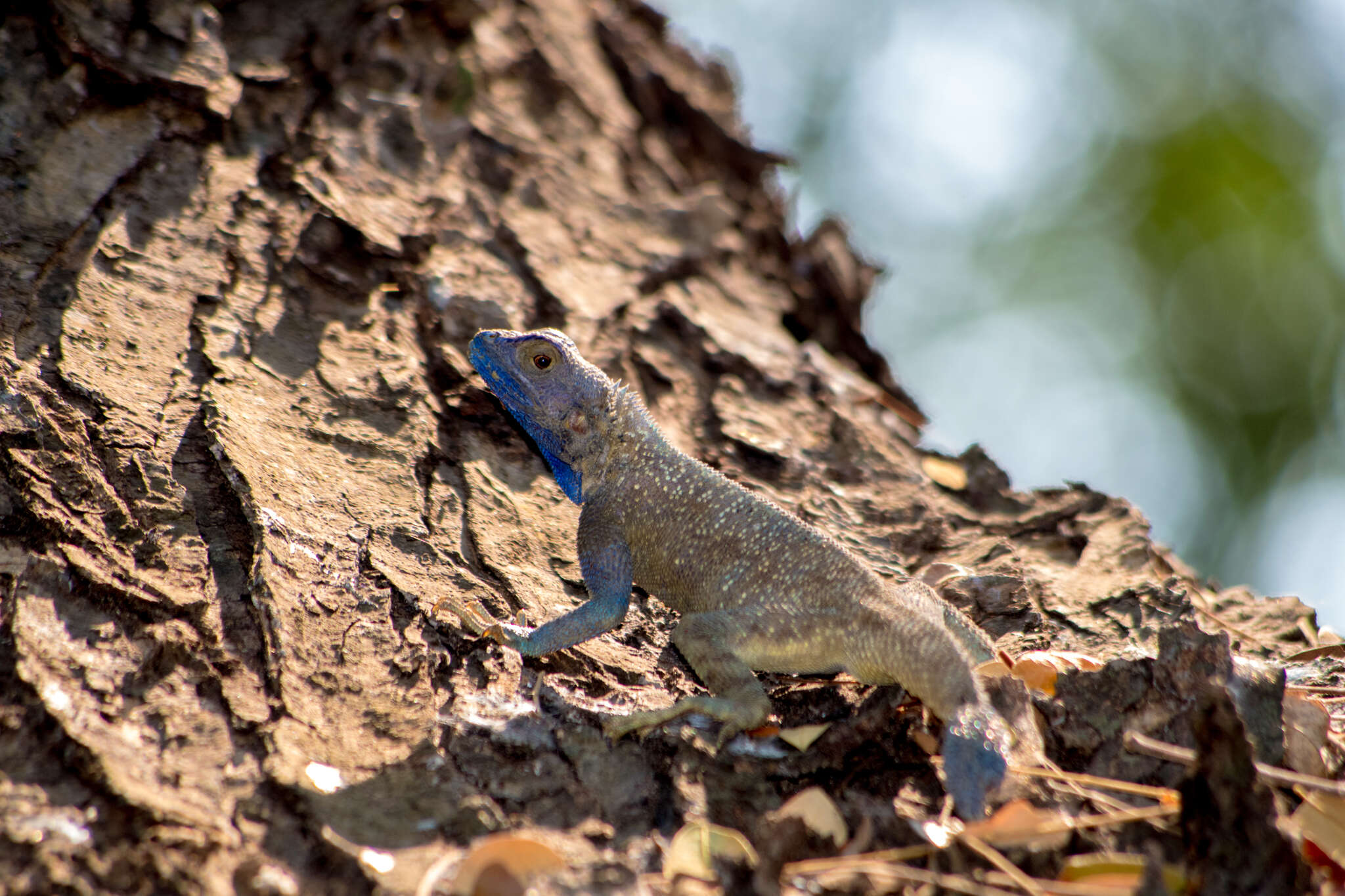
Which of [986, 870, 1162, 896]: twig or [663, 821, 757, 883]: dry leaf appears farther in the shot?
[663, 821, 757, 883]: dry leaf

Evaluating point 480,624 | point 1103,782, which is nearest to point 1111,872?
point 1103,782

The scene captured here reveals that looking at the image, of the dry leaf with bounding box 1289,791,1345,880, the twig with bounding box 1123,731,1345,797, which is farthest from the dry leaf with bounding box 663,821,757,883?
the dry leaf with bounding box 1289,791,1345,880

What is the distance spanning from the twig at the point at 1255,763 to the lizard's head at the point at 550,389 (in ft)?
7.07

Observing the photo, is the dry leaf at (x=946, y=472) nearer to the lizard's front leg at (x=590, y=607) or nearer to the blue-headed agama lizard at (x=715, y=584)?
the blue-headed agama lizard at (x=715, y=584)

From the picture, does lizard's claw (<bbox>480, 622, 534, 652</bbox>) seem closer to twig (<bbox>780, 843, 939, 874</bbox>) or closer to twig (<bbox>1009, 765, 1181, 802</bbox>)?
twig (<bbox>780, 843, 939, 874</bbox>)

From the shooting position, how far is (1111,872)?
2100 millimetres

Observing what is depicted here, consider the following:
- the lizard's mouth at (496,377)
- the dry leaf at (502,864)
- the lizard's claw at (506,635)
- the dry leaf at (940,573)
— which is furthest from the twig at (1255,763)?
the lizard's mouth at (496,377)

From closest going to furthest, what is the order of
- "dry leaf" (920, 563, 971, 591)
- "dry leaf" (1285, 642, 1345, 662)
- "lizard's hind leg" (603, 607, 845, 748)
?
"lizard's hind leg" (603, 607, 845, 748) < "dry leaf" (1285, 642, 1345, 662) < "dry leaf" (920, 563, 971, 591)

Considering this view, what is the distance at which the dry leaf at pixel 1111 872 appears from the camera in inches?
81.5

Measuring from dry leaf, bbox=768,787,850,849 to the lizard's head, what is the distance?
1733 millimetres

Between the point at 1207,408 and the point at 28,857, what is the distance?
52.7ft

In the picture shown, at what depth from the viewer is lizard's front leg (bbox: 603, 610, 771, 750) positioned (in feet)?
8.87

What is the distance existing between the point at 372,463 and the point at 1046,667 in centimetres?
241

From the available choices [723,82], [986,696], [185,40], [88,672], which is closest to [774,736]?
[986,696]
